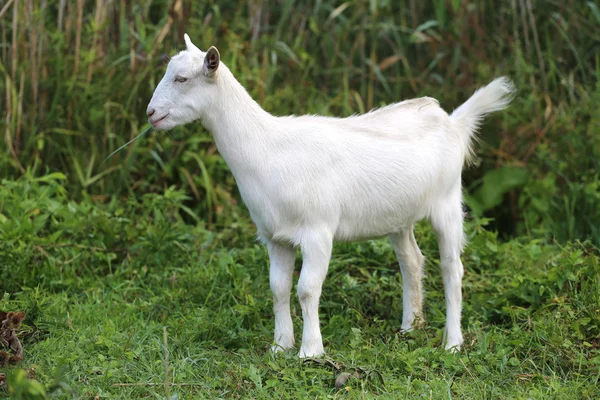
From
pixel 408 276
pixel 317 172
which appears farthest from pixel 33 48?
pixel 408 276

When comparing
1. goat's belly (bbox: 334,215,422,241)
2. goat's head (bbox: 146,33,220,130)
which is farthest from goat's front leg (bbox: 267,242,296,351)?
goat's head (bbox: 146,33,220,130)

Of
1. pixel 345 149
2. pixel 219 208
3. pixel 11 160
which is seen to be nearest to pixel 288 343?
pixel 345 149

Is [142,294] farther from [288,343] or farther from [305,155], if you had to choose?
[305,155]

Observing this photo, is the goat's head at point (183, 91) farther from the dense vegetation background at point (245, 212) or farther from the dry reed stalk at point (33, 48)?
the dry reed stalk at point (33, 48)

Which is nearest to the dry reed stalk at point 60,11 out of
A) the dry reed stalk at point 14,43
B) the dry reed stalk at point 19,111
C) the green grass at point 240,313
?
the dry reed stalk at point 14,43

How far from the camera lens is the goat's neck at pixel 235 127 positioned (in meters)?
4.65

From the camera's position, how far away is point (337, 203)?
4.73 metres

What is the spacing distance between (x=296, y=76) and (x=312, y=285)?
12.1 ft

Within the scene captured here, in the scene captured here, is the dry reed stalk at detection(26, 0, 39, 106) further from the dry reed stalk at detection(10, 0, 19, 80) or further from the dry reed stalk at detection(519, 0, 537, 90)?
the dry reed stalk at detection(519, 0, 537, 90)

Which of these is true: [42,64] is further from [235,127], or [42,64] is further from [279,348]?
[279,348]

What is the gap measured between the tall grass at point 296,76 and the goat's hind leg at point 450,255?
Answer: 1942 mm

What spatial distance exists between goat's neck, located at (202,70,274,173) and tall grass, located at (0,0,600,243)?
217cm

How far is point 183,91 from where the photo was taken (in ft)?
15.2

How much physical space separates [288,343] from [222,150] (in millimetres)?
1124
